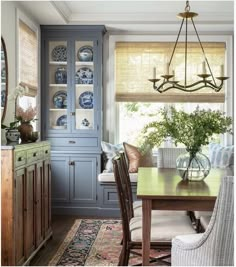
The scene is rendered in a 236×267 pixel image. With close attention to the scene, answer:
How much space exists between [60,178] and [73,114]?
0.87m

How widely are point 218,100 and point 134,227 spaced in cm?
341

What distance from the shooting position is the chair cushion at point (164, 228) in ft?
9.97

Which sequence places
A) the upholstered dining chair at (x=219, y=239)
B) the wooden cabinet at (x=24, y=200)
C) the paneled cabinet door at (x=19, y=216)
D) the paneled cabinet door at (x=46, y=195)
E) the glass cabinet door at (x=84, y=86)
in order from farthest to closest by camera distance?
the glass cabinet door at (x=84, y=86)
the paneled cabinet door at (x=46, y=195)
the paneled cabinet door at (x=19, y=216)
the wooden cabinet at (x=24, y=200)
the upholstered dining chair at (x=219, y=239)

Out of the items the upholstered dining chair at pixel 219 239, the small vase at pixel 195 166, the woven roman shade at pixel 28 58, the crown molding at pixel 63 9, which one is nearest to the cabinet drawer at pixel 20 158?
the small vase at pixel 195 166

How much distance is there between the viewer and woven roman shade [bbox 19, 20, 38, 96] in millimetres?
4953

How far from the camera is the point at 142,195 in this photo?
9.22 feet

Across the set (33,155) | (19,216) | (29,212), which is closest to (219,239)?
(19,216)

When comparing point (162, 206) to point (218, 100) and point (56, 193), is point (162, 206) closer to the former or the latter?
point (56, 193)

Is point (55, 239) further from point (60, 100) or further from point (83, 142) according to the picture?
point (60, 100)

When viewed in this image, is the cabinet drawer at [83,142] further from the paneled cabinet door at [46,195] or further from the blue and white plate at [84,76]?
the paneled cabinet door at [46,195]

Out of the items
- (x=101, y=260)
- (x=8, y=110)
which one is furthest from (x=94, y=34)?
(x=101, y=260)

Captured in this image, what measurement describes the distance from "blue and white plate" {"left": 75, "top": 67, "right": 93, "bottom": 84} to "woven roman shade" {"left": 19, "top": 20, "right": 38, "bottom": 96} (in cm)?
58

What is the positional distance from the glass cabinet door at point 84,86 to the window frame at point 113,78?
346 millimetres

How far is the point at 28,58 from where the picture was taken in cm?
523
